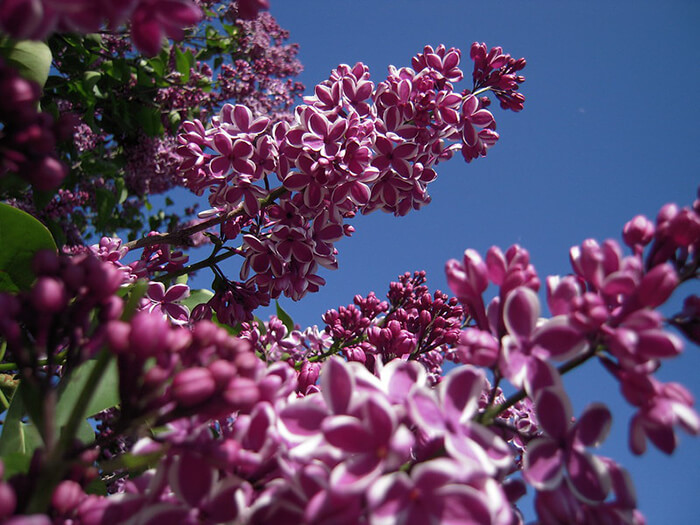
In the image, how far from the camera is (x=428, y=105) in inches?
84.1

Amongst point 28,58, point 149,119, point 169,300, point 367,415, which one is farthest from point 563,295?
point 149,119

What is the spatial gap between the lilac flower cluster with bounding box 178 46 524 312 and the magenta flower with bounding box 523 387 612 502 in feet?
4.49

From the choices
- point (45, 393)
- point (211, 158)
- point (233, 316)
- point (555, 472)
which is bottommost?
point (555, 472)

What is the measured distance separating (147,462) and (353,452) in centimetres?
33

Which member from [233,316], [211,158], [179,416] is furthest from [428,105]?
[179,416]

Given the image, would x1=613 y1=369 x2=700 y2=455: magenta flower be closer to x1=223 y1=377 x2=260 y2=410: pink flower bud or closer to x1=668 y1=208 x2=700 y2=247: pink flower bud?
→ x1=668 y1=208 x2=700 y2=247: pink flower bud

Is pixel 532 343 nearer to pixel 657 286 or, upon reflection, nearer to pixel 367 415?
pixel 657 286

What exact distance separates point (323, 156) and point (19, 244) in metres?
1.08

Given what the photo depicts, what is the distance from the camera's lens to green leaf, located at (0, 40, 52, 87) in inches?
53.5

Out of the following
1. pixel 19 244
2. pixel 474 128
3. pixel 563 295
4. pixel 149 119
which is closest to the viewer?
pixel 563 295

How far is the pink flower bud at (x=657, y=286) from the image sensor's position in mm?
794

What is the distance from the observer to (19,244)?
5.04 feet

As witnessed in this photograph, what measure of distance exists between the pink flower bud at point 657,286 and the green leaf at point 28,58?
5.23 feet

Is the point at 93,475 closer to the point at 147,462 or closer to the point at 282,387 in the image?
the point at 147,462
